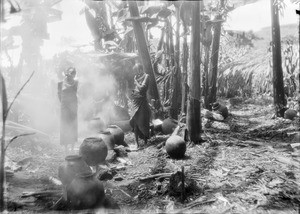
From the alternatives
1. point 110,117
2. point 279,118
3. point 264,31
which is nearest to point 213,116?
point 279,118

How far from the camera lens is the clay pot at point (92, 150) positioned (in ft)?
19.2

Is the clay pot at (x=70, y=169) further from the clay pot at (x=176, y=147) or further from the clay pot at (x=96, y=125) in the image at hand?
the clay pot at (x=96, y=125)

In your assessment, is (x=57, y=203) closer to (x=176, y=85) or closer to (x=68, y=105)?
(x=68, y=105)

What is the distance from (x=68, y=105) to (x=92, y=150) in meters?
1.74

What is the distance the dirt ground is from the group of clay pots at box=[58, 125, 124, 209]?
0.31 metres

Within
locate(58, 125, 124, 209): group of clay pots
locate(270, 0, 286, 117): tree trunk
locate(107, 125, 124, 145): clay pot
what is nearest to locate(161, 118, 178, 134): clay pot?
locate(107, 125, 124, 145): clay pot

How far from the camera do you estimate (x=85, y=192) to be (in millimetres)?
4012

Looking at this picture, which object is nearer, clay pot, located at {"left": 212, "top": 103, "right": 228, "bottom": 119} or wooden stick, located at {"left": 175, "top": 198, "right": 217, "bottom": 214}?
wooden stick, located at {"left": 175, "top": 198, "right": 217, "bottom": 214}

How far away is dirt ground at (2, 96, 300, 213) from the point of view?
4.16 meters

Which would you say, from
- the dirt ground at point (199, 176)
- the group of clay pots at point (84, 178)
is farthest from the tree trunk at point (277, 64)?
the group of clay pots at point (84, 178)

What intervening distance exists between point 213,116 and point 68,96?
573 cm

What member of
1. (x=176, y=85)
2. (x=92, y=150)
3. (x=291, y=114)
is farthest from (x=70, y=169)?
(x=291, y=114)

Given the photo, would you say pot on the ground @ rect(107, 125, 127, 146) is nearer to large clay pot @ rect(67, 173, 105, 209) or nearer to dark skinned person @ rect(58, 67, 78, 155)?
dark skinned person @ rect(58, 67, 78, 155)

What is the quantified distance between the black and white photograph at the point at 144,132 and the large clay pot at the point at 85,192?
1cm
